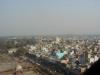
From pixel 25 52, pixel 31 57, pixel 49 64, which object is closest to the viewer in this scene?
pixel 49 64

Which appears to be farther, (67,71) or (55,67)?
(55,67)

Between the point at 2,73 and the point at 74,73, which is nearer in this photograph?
the point at 74,73

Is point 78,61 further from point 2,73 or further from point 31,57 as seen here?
point 31,57

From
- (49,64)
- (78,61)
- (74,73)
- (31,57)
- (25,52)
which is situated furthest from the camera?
(25,52)

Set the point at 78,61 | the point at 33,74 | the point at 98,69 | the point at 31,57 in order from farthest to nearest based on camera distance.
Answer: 1. the point at 31,57
2. the point at 78,61
3. the point at 33,74
4. the point at 98,69

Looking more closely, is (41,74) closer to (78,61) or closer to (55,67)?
(55,67)

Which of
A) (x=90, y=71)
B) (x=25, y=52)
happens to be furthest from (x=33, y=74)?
(x=90, y=71)

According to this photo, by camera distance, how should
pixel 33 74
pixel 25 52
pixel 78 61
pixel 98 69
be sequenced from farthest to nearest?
pixel 25 52 → pixel 78 61 → pixel 33 74 → pixel 98 69

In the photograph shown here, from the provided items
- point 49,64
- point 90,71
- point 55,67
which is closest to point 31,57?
point 49,64

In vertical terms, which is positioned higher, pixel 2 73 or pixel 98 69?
pixel 98 69
